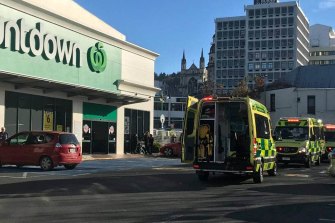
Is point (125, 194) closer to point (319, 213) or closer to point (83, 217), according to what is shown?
point (83, 217)

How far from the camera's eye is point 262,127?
1667cm

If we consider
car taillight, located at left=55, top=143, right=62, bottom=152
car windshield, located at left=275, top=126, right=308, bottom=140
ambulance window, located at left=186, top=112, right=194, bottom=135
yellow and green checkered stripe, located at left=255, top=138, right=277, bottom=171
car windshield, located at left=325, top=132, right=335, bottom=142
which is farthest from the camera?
car windshield, located at left=325, top=132, right=335, bottom=142

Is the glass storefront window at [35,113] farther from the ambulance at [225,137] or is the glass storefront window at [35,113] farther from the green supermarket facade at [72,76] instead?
the ambulance at [225,137]

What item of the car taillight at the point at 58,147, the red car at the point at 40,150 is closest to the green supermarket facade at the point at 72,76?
the red car at the point at 40,150

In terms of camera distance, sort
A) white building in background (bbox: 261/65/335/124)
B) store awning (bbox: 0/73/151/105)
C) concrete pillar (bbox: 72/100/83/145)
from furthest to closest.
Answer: white building in background (bbox: 261/65/335/124), concrete pillar (bbox: 72/100/83/145), store awning (bbox: 0/73/151/105)

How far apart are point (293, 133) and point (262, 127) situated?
9.05 m

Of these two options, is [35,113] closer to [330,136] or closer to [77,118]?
[77,118]

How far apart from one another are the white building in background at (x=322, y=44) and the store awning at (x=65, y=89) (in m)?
127

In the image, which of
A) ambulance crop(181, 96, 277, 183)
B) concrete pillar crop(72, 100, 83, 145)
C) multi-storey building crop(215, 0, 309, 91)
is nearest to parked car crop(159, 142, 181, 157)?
concrete pillar crop(72, 100, 83, 145)

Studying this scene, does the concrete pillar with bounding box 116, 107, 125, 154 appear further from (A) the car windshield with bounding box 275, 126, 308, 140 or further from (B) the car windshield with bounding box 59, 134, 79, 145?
(B) the car windshield with bounding box 59, 134, 79, 145

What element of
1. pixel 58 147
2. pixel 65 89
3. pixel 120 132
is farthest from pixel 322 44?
pixel 58 147

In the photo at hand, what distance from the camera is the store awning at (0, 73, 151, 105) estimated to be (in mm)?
23859

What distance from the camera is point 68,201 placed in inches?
436

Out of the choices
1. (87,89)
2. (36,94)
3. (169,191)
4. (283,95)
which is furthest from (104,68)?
(283,95)
